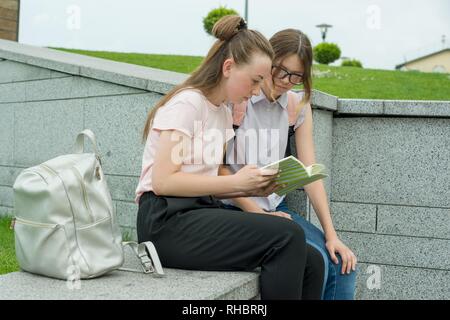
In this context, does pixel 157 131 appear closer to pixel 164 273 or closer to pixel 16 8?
pixel 164 273

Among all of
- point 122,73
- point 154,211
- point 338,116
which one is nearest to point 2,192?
point 122,73

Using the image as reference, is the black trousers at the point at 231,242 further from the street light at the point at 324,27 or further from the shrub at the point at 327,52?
the shrub at the point at 327,52

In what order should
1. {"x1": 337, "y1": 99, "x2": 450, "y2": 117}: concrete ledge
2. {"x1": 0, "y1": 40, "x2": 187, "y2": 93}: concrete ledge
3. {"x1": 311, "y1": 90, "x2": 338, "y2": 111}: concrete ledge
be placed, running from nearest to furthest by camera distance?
{"x1": 311, "y1": 90, "x2": 338, "y2": 111}: concrete ledge → {"x1": 337, "y1": 99, "x2": 450, "y2": 117}: concrete ledge → {"x1": 0, "y1": 40, "x2": 187, "y2": 93}: concrete ledge

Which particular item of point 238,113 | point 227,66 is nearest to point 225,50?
point 227,66

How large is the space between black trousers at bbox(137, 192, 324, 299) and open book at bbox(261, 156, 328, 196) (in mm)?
164

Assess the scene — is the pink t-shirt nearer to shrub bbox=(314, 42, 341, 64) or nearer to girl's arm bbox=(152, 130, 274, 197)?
girl's arm bbox=(152, 130, 274, 197)

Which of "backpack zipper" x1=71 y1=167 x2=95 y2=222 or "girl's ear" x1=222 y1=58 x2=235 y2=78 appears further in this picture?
"girl's ear" x1=222 y1=58 x2=235 y2=78

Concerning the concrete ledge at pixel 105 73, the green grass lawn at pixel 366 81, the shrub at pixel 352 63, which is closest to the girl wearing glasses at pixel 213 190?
the concrete ledge at pixel 105 73

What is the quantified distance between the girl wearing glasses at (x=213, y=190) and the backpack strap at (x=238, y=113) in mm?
363

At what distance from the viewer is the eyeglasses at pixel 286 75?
2.93 meters

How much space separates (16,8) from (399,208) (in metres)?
8.71

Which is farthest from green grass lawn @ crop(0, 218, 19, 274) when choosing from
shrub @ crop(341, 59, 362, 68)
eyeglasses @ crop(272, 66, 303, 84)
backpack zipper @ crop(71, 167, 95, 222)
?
shrub @ crop(341, 59, 362, 68)

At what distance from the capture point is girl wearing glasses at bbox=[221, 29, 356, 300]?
288 cm

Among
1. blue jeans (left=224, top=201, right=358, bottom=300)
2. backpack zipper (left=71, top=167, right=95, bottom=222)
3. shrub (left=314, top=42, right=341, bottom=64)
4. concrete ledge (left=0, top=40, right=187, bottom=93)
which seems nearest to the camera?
backpack zipper (left=71, top=167, right=95, bottom=222)
